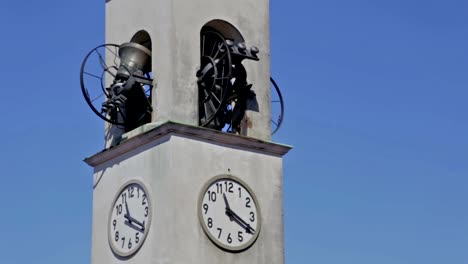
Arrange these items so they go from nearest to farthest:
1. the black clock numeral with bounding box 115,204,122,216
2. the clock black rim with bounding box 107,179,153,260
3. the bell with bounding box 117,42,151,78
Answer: the clock black rim with bounding box 107,179,153,260 → the black clock numeral with bounding box 115,204,122,216 → the bell with bounding box 117,42,151,78

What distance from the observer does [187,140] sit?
34.9 m

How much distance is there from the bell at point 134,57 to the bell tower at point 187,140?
23mm

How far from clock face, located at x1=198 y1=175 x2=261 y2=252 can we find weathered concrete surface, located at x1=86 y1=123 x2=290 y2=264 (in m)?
0.16

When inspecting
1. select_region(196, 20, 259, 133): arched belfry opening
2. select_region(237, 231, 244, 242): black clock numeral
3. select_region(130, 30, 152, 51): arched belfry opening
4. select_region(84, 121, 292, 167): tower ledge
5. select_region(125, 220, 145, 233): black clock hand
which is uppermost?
select_region(130, 30, 152, 51): arched belfry opening

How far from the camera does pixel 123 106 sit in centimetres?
3631

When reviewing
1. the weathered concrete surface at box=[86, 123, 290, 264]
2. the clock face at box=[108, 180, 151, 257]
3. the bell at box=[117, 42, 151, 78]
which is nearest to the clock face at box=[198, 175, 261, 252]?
the weathered concrete surface at box=[86, 123, 290, 264]

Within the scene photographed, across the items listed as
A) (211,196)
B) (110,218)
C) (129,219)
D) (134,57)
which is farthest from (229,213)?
(134,57)

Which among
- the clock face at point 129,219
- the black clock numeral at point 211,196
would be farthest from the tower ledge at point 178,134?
the black clock numeral at point 211,196

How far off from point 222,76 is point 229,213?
3.22m

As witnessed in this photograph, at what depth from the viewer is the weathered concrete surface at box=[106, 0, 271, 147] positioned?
3538 centimetres

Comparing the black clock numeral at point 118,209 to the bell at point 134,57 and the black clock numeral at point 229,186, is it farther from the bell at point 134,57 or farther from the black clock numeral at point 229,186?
the bell at point 134,57

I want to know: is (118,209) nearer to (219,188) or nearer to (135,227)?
(135,227)

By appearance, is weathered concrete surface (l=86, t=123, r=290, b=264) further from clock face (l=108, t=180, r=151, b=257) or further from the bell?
the bell

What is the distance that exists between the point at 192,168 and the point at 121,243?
2386 millimetres
